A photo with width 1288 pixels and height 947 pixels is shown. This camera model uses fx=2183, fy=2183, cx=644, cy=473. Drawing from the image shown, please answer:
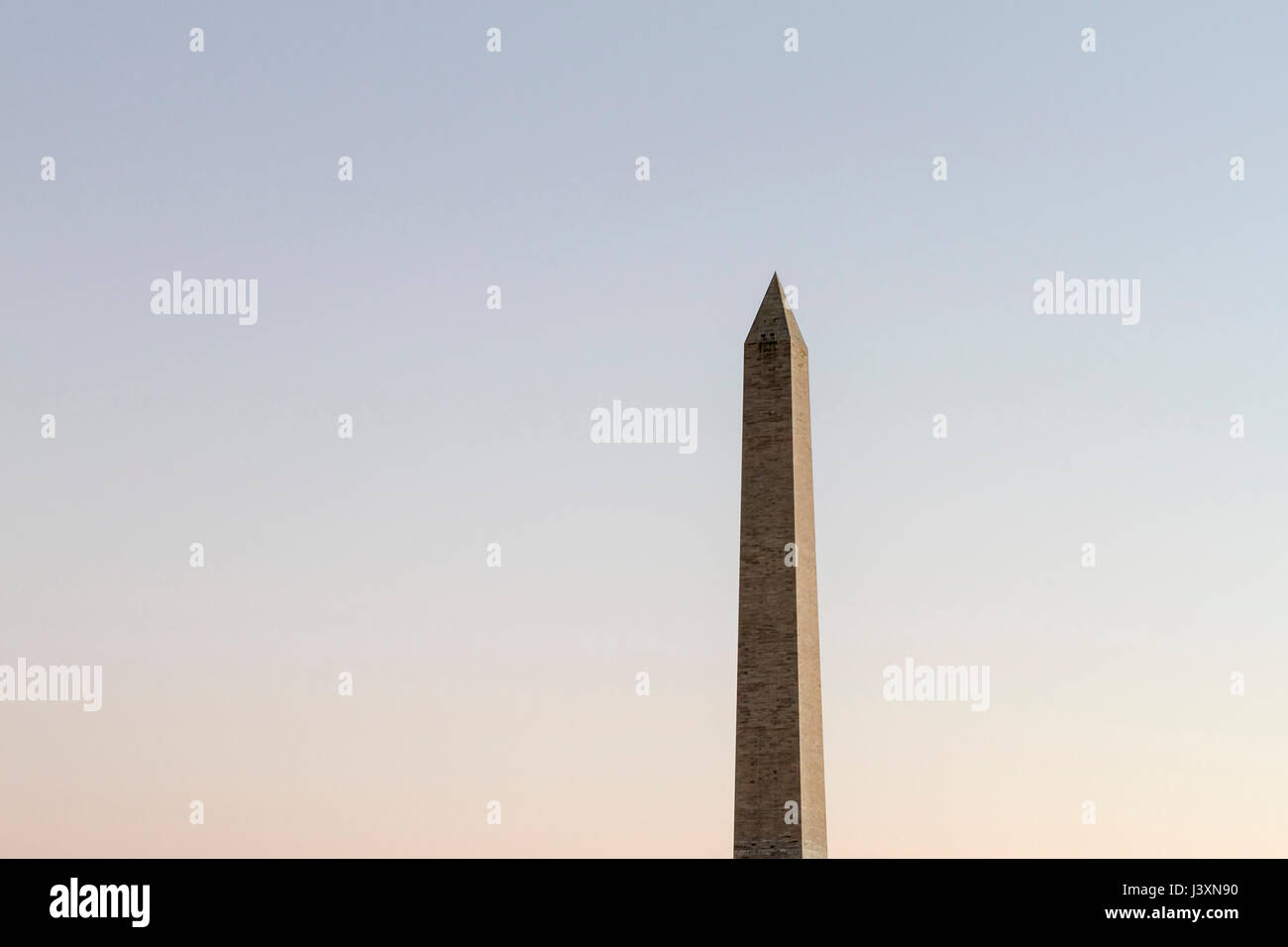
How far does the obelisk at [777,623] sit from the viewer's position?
46156 mm

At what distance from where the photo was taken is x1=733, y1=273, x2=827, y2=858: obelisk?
46156 millimetres

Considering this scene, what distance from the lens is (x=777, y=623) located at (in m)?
46.7
